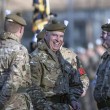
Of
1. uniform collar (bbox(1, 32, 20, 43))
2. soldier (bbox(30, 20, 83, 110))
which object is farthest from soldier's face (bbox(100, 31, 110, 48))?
uniform collar (bbox(1, 32, 20, 43))

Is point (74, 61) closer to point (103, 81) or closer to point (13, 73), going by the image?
point (103, 81)

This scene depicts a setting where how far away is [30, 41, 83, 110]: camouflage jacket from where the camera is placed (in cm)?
1148

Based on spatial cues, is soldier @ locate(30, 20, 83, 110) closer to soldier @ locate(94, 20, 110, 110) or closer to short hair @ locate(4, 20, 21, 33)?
soldier @ locate(94, 20, 110, 110)

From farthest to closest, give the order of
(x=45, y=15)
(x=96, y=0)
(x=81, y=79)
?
(x=96, y=0), (x=45, y=15), (x=81, y=79)

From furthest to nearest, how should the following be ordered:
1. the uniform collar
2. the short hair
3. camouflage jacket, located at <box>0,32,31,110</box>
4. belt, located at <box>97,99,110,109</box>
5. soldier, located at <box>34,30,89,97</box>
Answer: soldier, located at <box>34,30,89,97</box>, belt, located at <box>97,99,110,109</box>, the short hair, the uniform collar, camouflage jacket, located at <box>0,32,31,110</box>

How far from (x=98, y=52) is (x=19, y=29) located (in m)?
16.0

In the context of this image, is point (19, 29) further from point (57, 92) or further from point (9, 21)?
point (57, 92)

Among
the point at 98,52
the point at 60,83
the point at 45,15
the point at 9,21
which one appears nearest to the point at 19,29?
the point at 9,21

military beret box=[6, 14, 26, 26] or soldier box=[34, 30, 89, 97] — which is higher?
military beret box=[6, 14, 26, 26]

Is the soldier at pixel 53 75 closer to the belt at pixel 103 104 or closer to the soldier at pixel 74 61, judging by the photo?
the belt at pixel 103 104

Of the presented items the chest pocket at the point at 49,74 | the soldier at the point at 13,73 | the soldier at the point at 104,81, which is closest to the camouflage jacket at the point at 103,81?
the soldier at the point at 104,81

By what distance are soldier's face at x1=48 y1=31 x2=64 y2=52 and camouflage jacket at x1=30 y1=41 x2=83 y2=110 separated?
0.08m

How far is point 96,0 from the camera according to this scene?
46406 millimetres

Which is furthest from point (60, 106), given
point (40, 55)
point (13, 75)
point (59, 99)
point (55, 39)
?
point (13, 75)
